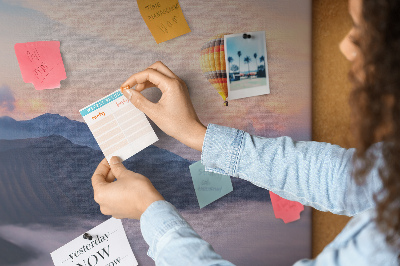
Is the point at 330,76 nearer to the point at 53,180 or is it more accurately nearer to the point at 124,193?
the point at 124,193

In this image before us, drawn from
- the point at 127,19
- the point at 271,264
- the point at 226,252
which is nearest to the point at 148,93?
the point at 127,19

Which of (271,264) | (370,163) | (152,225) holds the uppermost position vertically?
(370,163)

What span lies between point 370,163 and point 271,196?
1.56ft

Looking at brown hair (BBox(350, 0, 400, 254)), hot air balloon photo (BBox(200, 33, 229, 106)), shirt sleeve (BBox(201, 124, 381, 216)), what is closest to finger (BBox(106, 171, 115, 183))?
shirt sleeve (BBox(201, 124, 381, 216))

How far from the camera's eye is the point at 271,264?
0.96 meters

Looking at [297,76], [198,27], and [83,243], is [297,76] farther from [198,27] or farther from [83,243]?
[83,243]

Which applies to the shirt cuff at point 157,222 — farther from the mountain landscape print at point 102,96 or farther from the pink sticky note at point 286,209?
the pink sticky note at point 286,209

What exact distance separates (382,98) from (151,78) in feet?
1.51

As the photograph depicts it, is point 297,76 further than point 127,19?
Yes

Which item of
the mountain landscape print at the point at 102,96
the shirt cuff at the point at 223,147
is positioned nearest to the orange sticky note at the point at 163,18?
the mountain landscape print at the point at 102,96

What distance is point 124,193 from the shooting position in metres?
0.67

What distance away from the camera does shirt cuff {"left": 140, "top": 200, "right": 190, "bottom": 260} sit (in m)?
0.56

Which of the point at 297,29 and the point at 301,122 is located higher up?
the point at 297,29

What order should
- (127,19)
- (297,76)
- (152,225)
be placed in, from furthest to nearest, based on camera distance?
(297,76)
(127,19)
(152,225)
